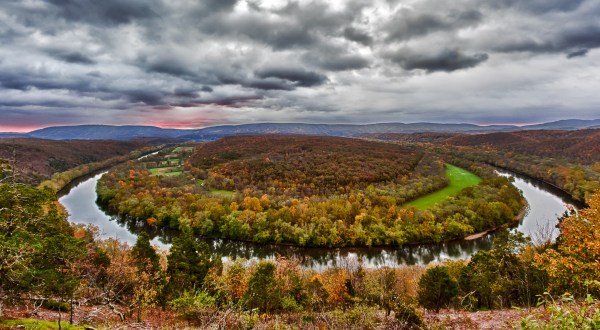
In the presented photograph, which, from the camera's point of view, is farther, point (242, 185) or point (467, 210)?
point (242, 185)

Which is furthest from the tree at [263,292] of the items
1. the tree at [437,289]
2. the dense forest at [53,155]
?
the dense forest at [53,155]

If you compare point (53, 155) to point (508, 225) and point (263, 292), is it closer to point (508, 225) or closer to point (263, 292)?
point (263, 292)

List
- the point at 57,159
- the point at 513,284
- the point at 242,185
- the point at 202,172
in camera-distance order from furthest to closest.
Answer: the point at 57,159 → the point at 202,172 → the point at 242,185 → the point at 513,284

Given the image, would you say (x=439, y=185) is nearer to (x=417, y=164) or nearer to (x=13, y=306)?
(x=417, y=164)

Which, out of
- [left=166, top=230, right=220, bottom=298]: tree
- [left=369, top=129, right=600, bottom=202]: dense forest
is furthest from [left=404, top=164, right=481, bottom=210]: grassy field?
[left=166, top=230, right=220, bottom=298]: tree

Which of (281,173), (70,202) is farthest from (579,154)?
(70,202)

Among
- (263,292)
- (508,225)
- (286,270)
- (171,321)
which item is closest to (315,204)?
(286,270)
